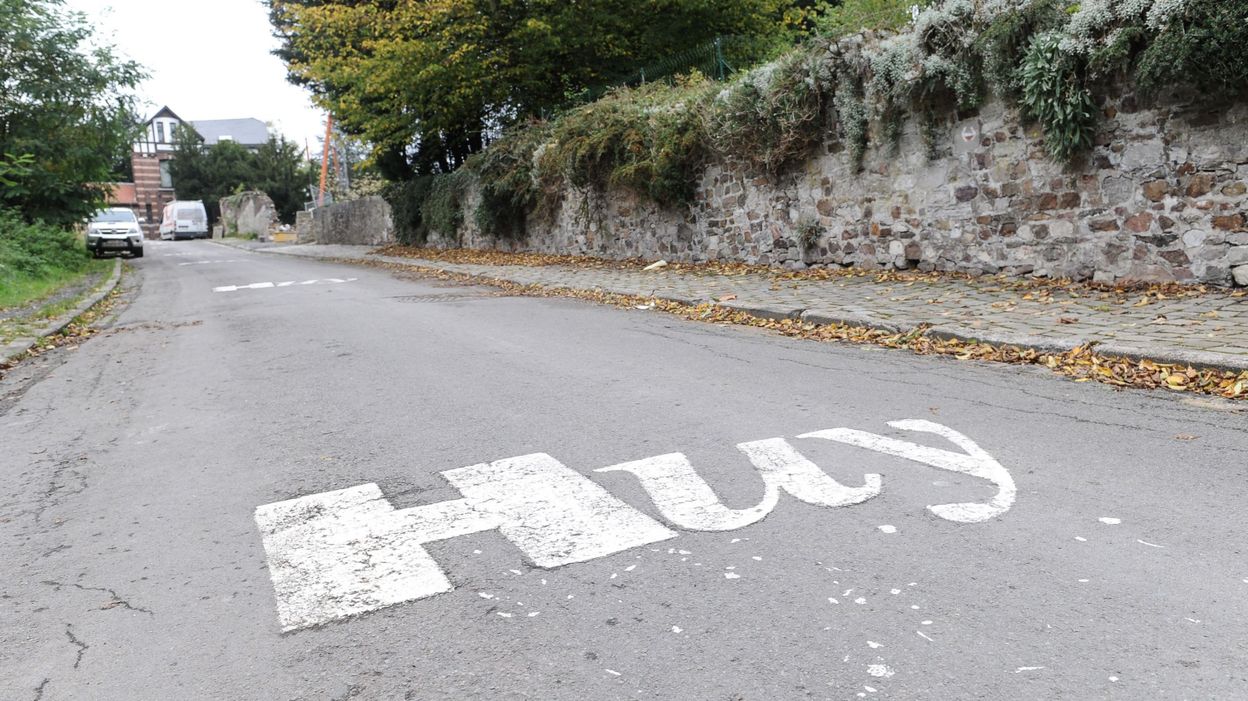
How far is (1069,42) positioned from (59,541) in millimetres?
8954

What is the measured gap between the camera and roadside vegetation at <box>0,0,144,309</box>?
20469 mm

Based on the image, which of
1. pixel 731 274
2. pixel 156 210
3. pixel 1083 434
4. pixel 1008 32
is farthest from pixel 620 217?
pixel 156 210

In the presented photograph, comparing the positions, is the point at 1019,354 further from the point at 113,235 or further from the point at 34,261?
the point at 113,235

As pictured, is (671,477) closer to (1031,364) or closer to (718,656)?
(718,656)

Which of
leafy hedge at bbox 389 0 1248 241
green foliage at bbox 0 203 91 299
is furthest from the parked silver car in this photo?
leafy hedge at bbox 389 0 1248 241

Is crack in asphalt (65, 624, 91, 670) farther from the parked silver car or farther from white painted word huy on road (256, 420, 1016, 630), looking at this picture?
the parked silver car

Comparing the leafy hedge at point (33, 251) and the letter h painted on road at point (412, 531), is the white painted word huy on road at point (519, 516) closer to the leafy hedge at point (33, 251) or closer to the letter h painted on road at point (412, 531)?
the letter h painted on road at point (412, 531)

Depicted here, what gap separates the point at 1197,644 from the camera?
8.20 ft

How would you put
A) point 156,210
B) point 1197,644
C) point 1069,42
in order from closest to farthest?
point 1197,644 < point 1069,42 < point 156,210

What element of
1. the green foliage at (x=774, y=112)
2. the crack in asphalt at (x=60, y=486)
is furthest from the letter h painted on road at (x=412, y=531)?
the green foliage at (x=774, y=112)

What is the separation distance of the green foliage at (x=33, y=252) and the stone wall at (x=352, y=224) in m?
9.11

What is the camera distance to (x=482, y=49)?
20844 millimetres

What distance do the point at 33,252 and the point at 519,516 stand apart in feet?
67.4

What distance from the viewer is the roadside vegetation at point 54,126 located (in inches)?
806
